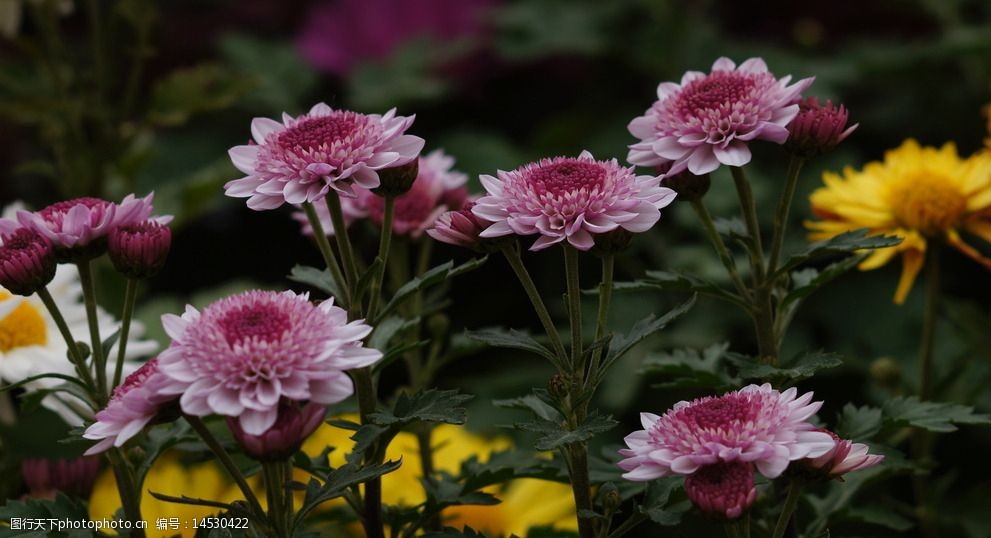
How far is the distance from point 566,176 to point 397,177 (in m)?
0.11

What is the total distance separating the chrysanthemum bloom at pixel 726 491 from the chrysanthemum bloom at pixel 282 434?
0.21 m

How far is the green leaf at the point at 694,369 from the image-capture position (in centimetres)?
83

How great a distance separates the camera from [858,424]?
0.85m

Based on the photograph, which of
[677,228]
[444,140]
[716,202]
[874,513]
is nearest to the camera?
[874,513]

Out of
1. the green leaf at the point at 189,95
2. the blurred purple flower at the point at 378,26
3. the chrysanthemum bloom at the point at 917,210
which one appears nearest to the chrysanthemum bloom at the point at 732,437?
the chrysanthemum bloom at the point at 917,210

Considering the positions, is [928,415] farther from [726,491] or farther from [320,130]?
[320,130]

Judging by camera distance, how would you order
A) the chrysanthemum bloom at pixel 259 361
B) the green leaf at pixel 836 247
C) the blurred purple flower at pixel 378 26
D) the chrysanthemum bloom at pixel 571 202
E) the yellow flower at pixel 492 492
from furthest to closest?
the blurred purple flower at pixel 378 26 → the yellow flower at pixel 492 492 → the green leaf at pixel 836 247 → the chrysanthemum bloom at pixel 571 202 → the chrysanthemum bloom at pixel 259 361

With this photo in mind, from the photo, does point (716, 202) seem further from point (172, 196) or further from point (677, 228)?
point (172, 196)

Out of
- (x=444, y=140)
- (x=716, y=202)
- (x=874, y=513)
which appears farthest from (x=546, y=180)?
(x=444, y=140)

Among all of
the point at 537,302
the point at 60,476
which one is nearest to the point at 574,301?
the point at 537,302

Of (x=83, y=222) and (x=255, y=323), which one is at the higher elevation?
(x=83, y=222)

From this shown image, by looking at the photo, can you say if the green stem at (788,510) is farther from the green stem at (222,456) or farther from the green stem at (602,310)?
the green stem at (222,456)

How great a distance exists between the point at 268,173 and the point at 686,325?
1.05 m

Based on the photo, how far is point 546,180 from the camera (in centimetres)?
73
